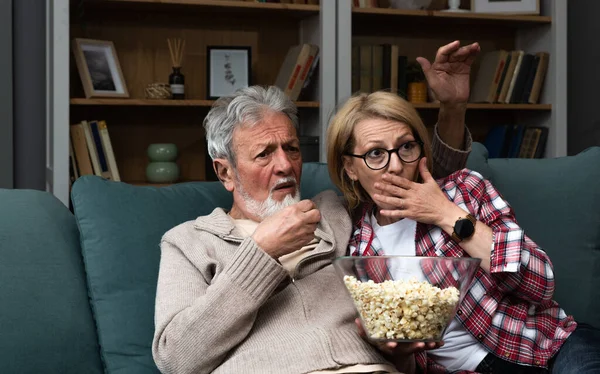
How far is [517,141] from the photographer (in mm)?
3791

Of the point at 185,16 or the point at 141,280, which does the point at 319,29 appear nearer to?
the point at 185,16

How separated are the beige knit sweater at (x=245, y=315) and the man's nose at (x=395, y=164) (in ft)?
0.77

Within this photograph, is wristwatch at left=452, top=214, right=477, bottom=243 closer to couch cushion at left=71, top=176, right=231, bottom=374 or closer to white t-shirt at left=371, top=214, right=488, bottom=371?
white t-shirt at left=371, top=214, right=488, bottom=371

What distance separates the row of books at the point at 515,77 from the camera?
3.73 metres

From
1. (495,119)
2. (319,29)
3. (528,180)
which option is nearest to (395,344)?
(528,180)

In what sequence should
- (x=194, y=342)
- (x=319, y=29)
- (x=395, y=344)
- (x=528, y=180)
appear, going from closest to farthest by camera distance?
1. (x=395, y=344)
2. (x=194, y=342)
3. (x=528, y=180)
4. (x=319, y=29)

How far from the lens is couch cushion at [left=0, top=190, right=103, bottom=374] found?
156 cm

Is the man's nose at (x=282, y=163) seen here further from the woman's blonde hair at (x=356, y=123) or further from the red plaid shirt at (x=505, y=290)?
the red plaid shirt at (x=505, y=290)

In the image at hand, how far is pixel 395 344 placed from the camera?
1.35 meters

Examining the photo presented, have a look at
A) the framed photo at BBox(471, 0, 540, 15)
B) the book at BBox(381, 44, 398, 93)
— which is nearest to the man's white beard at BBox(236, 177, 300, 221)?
the book at BBox(381, 44, 398, 93)

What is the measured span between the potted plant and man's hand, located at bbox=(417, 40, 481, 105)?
185 cm

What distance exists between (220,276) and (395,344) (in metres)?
0.37

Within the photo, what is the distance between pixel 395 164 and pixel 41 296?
2.60ft

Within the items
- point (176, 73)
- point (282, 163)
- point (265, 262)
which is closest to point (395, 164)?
point (282, 163)
